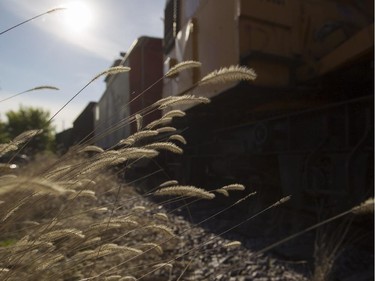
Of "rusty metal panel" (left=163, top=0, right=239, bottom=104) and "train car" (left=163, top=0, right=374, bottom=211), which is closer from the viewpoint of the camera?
"train car" (left=163, top=0, right=374, bottom=211)

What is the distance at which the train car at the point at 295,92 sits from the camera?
3.72 meters

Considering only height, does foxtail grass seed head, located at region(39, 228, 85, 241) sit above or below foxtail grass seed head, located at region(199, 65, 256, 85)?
below

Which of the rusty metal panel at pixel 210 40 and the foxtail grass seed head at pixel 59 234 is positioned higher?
the rusty metal panel at pixel 210 40

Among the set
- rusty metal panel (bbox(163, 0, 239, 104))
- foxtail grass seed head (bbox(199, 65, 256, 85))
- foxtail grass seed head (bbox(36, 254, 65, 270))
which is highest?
rusty metal panel (bbox(163, 0, 239, 104))

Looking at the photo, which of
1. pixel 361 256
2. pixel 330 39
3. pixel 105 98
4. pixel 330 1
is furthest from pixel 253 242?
pixel 105 98

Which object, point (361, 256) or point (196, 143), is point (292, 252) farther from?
point (196, 143)

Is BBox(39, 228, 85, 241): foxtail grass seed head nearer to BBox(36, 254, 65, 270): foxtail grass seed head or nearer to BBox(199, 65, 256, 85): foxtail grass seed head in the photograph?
BBox(36, 254, 65, 270): foxtail grass seed head

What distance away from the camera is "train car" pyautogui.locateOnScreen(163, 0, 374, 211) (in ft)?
12.2

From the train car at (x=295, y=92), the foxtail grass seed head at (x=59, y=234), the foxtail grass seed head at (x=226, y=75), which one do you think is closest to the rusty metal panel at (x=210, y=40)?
the train car at (x=295, y=92)

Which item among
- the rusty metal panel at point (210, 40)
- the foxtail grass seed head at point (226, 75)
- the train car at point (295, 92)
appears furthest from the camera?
the rusty metal panel at point (210, 40)

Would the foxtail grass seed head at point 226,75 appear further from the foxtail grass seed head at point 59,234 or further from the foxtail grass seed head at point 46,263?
the foxtail grass seed head at point 46,263

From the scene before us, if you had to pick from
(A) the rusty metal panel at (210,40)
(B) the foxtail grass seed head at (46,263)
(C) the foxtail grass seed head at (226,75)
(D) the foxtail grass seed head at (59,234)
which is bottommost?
(B) the foxtail grass seed head at (46,263)

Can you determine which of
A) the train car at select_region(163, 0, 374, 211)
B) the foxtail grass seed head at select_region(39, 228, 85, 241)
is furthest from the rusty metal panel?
the foxtail grass seed head at select_region(39, 228, 85, 241)

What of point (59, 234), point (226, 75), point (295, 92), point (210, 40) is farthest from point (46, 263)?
point (210, 40)
